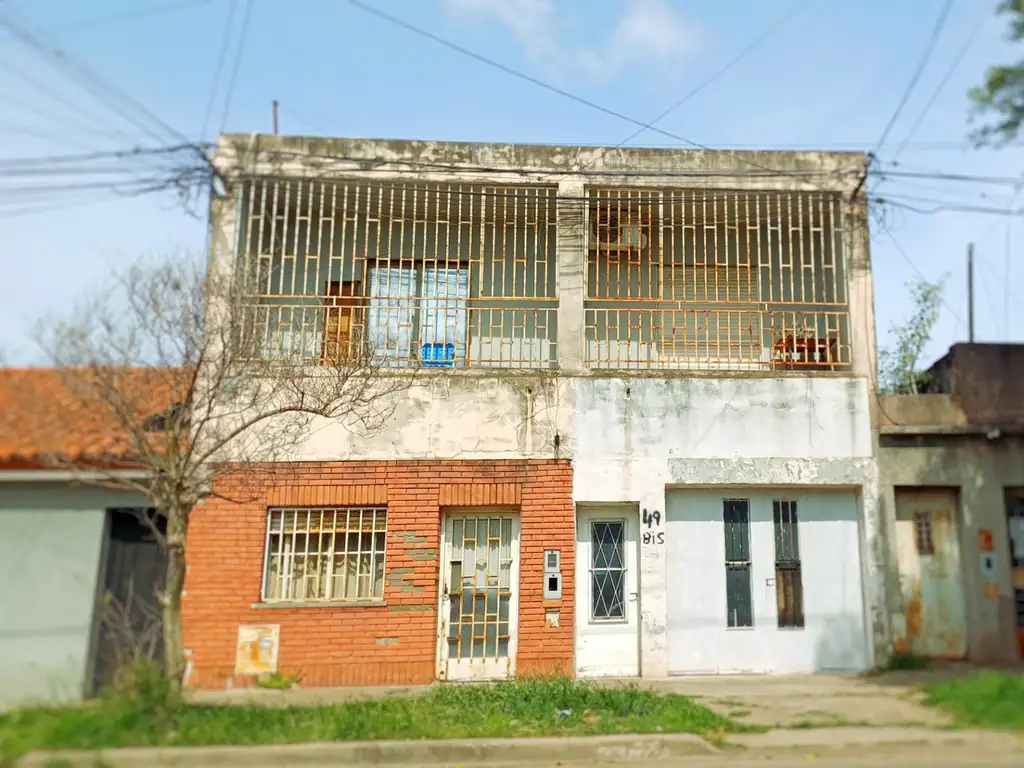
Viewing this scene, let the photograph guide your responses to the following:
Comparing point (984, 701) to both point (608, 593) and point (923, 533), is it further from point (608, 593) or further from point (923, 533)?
point (608, 593)

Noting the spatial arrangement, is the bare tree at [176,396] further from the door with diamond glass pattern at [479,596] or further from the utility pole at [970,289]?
the utility pole at [970,289]

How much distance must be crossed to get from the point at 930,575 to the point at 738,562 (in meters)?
2.41

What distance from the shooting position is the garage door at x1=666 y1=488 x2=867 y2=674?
961 cm

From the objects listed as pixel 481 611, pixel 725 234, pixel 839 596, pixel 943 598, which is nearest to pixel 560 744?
pixel 481 611

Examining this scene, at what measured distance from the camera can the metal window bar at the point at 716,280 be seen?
10.6 meters

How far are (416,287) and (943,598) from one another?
7989 millimetres

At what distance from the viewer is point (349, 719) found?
6.89 metres

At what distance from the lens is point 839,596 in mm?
9766

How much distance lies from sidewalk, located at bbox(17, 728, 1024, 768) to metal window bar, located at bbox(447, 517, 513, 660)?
305 centimetres

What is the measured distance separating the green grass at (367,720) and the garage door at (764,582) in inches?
75.1

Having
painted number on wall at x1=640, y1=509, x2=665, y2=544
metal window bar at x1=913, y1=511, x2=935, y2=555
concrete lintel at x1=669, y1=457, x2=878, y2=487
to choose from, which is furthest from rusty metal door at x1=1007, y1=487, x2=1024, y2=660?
painted number on wall at x1=640, y1=509, x2=665, y2=544

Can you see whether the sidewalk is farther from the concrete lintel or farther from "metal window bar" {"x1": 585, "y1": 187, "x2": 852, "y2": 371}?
"metal window bar" {"x1": 585, "y1": 187, "x2": 852, "y2": 371}

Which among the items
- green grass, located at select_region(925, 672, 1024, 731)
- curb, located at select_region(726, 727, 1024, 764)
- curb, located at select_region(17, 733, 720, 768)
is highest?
green grass, located at select_region(925, 672, 1024, 731)

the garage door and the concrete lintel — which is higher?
the concrete lintel
